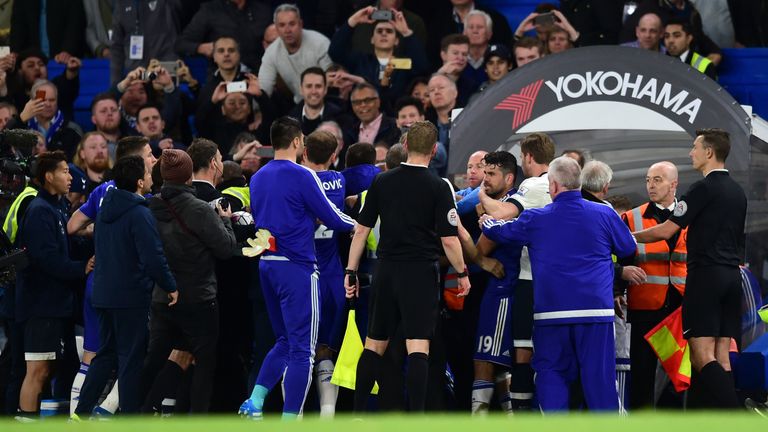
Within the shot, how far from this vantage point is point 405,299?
276 inches

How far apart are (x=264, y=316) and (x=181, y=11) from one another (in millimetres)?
5646

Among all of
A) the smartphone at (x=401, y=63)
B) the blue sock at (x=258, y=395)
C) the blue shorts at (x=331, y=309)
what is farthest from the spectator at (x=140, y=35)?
the blue sock at (x=258, y=395)

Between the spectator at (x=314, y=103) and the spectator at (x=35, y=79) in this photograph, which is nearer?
the spectator at (x=314, y=103)

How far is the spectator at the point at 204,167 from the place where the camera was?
7.78 m

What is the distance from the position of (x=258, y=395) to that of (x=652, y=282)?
95.0 inches

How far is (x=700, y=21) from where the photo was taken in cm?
1089

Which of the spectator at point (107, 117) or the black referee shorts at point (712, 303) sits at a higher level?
the spectator at point (107, 117)

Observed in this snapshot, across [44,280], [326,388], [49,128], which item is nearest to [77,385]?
[44,280]

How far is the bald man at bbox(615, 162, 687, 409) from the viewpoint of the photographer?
772 cm

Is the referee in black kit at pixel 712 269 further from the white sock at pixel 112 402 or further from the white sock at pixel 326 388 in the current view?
the white sock at pixel 112 402

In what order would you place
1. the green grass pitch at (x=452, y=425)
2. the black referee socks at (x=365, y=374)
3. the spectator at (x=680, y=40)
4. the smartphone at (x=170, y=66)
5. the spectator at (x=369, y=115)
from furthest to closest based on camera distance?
the smartphone at (x=170, y=66) < the spectator at (x=680, y=40) < the spectator at (x=369, y=115) < the black referee socks at (x=365, y=374) < the green grass pitch at (x=452, y=425)

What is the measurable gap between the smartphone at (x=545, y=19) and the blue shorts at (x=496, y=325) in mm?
3817

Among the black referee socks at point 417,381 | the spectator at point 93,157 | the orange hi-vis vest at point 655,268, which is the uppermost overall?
the spectator at point 93,157

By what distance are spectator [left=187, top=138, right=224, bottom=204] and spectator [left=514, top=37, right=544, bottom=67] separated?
3.41 m
